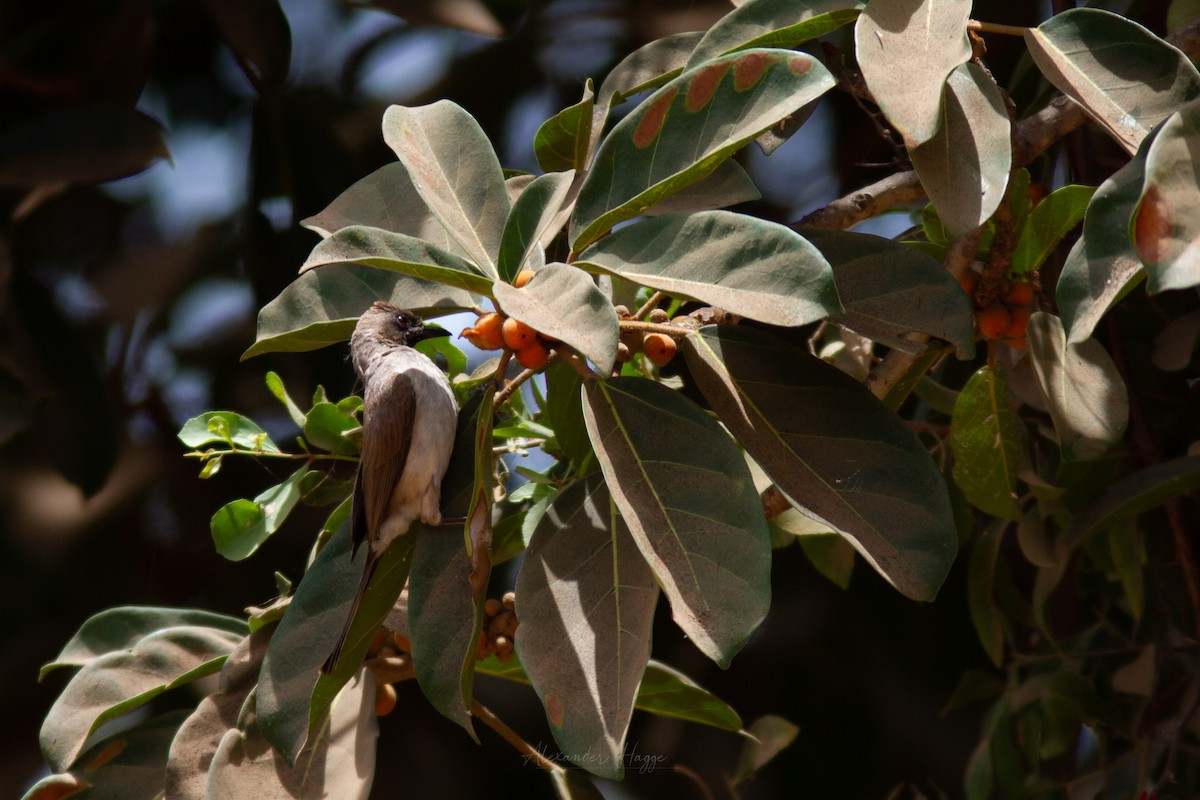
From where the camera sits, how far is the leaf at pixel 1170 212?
0.83 metres

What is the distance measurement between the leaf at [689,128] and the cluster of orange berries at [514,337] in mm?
103

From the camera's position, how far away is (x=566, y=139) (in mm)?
1241

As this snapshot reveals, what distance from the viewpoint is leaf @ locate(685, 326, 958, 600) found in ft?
3.30

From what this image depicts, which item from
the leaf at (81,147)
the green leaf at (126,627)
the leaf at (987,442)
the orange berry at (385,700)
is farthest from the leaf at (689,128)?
the leaf at (81,147)

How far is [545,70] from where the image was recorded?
277 centimetres

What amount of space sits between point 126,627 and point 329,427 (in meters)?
0.52

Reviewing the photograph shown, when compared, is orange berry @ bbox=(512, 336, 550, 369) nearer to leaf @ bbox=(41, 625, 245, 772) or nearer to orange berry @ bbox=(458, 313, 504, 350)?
orange berry @ bbox=(458, 313, 504, 350)

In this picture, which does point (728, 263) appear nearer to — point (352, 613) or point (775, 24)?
point (775, 24)

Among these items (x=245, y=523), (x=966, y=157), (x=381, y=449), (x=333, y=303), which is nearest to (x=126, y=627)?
(x=245, y=523)

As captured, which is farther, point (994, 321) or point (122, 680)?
point (122, 680)

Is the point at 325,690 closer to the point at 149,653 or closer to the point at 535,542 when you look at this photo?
the point at 535,542

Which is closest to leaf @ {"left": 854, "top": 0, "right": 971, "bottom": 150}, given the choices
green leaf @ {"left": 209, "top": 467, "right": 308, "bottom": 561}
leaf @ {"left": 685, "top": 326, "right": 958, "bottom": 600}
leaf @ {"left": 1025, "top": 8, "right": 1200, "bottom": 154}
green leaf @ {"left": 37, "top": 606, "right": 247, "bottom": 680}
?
leaf @ {"left": 1025, "top": 8, "right": 1200, "bottom": 154}

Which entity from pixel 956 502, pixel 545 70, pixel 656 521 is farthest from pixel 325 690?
pixel 545 70

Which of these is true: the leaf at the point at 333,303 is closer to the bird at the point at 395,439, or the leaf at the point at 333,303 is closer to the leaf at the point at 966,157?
the bird at the point at 395,439
